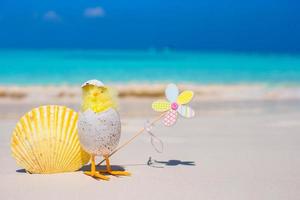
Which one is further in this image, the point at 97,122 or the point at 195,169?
the point at 195,169

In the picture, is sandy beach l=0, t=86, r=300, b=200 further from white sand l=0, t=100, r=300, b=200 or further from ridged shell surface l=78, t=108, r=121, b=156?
ridged shell surface l=78, t=108, r=121, b=156

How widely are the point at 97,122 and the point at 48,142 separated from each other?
1.43 feet

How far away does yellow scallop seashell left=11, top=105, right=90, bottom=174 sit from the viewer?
3.99 m

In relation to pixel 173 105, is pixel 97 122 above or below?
below

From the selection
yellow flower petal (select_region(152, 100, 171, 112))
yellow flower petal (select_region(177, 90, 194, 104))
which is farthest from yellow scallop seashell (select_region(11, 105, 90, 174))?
yellow flower petal (select_region(177, 90, 194, 104))

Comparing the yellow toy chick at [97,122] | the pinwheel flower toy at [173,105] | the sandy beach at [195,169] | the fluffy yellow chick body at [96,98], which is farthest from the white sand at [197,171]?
the fluffy yellow chick body at [96,98]

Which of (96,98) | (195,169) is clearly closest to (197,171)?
(195,169)

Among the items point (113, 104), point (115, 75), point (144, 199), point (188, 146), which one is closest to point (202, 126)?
point (188, 146)

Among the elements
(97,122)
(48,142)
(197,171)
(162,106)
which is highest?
(162,106)

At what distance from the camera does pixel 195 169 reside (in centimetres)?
438

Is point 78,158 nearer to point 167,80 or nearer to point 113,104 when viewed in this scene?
point 113,104

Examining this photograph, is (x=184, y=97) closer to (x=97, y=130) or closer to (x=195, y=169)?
(x=195, y=169)

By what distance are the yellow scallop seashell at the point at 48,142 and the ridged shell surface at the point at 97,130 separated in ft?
0.48

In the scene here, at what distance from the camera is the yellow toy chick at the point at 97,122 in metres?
3.93
